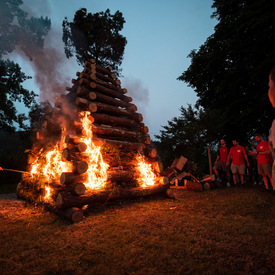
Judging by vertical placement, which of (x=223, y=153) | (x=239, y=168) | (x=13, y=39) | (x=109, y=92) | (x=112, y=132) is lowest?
(x=239, y=168)

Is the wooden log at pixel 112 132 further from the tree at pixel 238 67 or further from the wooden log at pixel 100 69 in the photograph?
the tree at pixel 238 67

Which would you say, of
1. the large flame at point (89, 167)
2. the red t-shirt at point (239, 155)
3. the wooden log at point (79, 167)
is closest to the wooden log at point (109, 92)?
the large flame at point (89, 167)

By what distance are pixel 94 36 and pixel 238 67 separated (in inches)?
422

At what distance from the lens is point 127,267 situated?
2.57m

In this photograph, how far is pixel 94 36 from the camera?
11812mm

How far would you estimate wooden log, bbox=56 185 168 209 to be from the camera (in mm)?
4926

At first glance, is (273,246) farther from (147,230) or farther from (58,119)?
(58,119)

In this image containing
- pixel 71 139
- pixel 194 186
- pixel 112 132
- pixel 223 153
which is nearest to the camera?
pixel 71 139

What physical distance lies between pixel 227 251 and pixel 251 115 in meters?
12.5

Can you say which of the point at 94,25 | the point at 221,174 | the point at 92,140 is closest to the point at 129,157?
the point at 92,140

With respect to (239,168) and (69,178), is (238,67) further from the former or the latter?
(69,178)

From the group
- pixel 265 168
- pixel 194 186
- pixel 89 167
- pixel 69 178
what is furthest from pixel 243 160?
pixel 69 178

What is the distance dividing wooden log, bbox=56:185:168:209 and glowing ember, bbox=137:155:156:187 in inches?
18.6

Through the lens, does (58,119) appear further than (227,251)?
Yes
